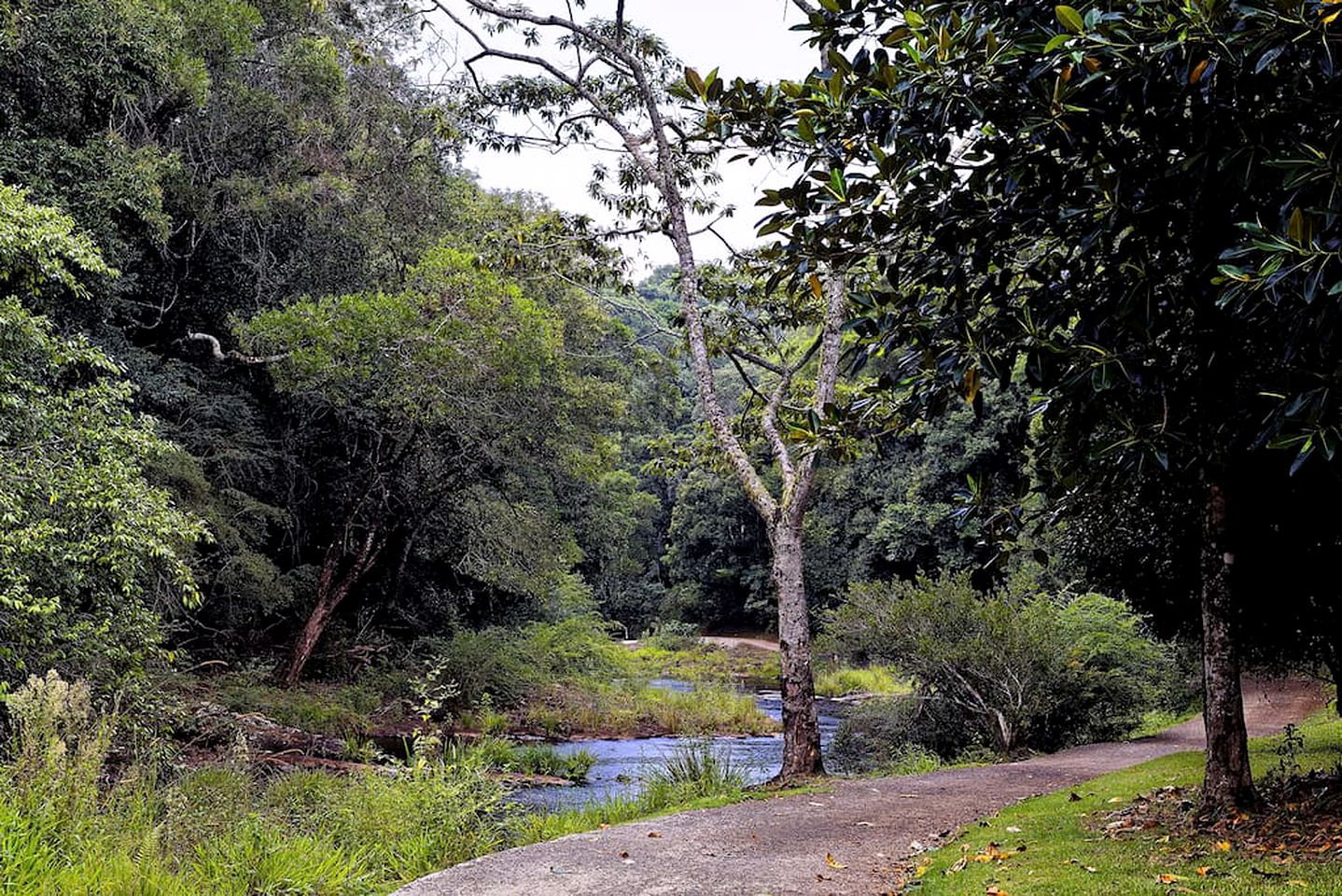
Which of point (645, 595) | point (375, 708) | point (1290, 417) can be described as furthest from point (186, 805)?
point (645, 595)

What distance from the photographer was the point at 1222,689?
5695 millimetres

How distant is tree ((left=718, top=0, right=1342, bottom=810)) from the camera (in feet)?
11.9

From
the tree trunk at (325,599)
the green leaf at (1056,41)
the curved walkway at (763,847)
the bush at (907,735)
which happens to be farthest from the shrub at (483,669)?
the green leaf at (1056,41)

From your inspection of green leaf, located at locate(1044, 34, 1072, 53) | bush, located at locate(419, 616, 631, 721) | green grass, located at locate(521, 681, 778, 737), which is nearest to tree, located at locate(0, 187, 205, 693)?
green leaf, located at locate(1044, 34, 1072, 53)

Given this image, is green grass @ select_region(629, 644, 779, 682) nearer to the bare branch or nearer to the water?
the water

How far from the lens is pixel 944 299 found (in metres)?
5.49

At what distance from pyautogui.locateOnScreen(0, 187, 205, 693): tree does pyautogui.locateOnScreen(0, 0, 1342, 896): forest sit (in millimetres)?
60

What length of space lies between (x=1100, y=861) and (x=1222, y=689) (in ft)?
4.84

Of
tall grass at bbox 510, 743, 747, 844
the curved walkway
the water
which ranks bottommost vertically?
the water

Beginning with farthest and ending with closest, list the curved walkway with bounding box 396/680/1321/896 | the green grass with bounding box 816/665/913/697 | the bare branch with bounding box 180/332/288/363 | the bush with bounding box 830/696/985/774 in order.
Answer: the green grass with bounding box 816/665/913/697
the bare branch with bounding box 180/332/288/363
the bush with bounding box 830/696/985/774
the curved walkway with bounding box 396/680/1321/896

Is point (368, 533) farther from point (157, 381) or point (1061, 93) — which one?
point (1061, 93)

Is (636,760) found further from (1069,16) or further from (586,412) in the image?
(1069,16)

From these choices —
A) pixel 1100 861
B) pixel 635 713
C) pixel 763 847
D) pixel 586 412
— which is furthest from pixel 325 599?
pixel 1100 861

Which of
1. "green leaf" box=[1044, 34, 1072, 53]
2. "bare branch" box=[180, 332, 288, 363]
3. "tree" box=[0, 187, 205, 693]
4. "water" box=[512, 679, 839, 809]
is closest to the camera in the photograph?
"green leaf" box=[1044, 34, 1072, 53]
